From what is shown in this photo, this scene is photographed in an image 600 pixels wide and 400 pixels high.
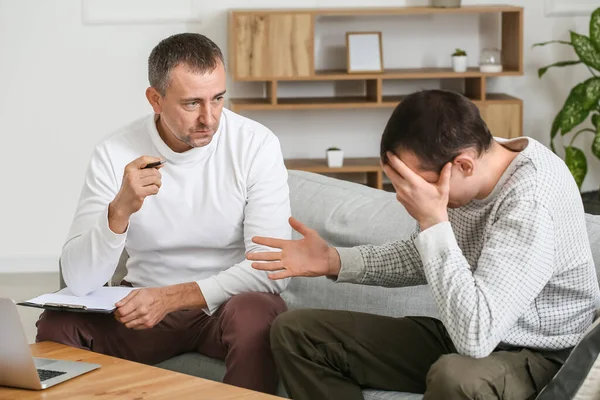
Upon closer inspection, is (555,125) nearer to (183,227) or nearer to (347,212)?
(347,212)

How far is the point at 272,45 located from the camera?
4621 millimetres

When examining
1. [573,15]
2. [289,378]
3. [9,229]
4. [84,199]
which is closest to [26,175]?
[9,229]

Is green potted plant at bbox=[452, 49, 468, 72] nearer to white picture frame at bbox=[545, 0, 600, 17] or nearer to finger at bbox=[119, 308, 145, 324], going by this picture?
white picture frame at bbox=[545, 0, 600, 17]

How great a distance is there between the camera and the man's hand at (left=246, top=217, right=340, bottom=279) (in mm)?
2053

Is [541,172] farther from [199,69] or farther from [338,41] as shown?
[338,41]

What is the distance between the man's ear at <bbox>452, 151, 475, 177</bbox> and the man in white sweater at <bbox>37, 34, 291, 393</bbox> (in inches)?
25.5

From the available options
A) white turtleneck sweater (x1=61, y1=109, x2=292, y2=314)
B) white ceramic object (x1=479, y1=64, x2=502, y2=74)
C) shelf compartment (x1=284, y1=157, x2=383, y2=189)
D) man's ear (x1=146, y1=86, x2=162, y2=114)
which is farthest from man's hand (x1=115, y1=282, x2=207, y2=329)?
white ceramic object (x1=479, y1=64, x2=502, y2=74)

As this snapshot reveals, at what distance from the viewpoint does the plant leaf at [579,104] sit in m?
4.58

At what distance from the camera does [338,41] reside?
492 centimetres

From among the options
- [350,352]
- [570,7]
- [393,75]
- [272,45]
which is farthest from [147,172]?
[570,7]

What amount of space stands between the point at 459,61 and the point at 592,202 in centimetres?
94

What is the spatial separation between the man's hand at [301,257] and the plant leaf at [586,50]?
288cm

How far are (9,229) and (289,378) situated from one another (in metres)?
3.29

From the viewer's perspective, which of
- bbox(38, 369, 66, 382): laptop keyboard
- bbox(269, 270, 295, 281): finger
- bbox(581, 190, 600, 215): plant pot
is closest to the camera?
bbox(38, 369, 66, 382): laptop keyboard
